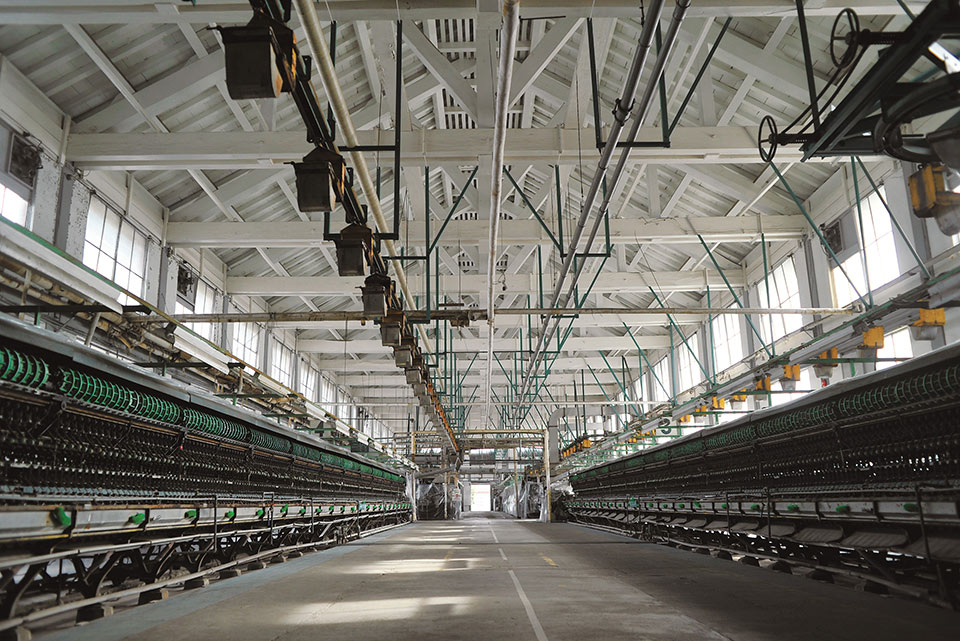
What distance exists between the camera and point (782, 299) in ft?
60.8

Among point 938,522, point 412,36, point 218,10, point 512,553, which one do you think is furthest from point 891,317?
point 218,10

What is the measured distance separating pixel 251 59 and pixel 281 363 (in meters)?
20.5

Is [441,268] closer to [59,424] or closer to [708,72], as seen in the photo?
[708,72]

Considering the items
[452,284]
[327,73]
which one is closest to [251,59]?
[327,73]

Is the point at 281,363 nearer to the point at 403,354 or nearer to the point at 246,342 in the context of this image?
the point at 246,342

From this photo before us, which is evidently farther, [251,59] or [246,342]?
[246,342]

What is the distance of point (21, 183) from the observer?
10766 mm

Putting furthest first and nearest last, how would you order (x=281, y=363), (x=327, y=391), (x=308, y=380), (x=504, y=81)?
(x=327, y=391) → (x=308, y=380) → (x=281, y=363) → (x=504, y=81)

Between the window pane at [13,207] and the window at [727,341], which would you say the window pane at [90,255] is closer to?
the window pane at [13,207]

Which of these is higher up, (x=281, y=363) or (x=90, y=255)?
(x=90, y=255)

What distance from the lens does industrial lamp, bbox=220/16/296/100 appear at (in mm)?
4508

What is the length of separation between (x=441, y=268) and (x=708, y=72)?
9.80 metres

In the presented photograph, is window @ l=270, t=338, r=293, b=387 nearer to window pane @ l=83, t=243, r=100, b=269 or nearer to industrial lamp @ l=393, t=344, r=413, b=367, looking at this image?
window pane @ l=83, t=243, r=100, b=269

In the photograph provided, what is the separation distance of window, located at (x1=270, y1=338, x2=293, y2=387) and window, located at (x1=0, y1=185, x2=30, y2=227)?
12029mm
